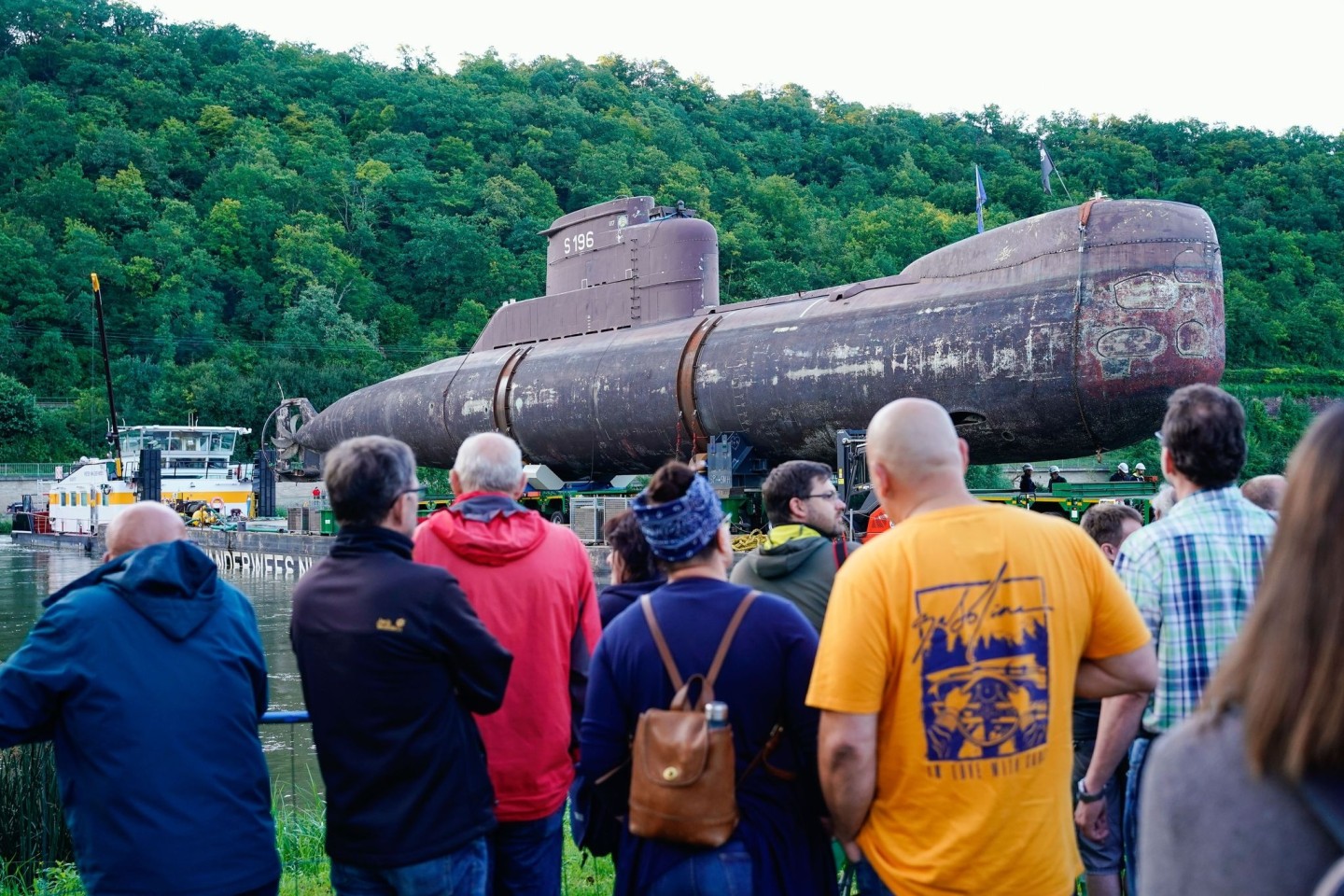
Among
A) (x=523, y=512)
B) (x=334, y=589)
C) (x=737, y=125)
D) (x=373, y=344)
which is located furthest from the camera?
(x=737, y=125)

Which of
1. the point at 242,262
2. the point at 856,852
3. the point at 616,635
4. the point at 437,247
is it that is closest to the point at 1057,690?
the point at 856,852

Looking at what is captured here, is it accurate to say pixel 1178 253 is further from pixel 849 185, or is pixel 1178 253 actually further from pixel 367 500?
pixel 849 185

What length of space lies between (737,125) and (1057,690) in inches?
3446

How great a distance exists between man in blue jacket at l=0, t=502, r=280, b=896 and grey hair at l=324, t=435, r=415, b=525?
448mm

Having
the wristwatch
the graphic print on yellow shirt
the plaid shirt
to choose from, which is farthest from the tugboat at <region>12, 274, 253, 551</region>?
the graphic print on yellow shirt

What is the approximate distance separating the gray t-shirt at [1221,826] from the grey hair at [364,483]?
2625 millimetres

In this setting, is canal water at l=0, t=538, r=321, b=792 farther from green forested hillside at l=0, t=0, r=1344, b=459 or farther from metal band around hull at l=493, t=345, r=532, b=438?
green forested hillside at l=0, t=0, r=1344, b=459

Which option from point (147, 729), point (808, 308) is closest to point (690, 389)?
point (808, 308)

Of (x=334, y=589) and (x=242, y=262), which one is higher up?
(x=242, y=262)

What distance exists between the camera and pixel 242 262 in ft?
242

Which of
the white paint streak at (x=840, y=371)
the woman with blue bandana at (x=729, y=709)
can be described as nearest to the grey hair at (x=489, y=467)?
the woman with blue bandana at (x=729, y=709)

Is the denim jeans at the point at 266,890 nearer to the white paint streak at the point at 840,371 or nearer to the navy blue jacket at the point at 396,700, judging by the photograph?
the navy blue jacket at the point at 396,700

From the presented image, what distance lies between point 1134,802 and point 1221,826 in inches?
106

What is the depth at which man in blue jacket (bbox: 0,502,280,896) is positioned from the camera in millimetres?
3330
